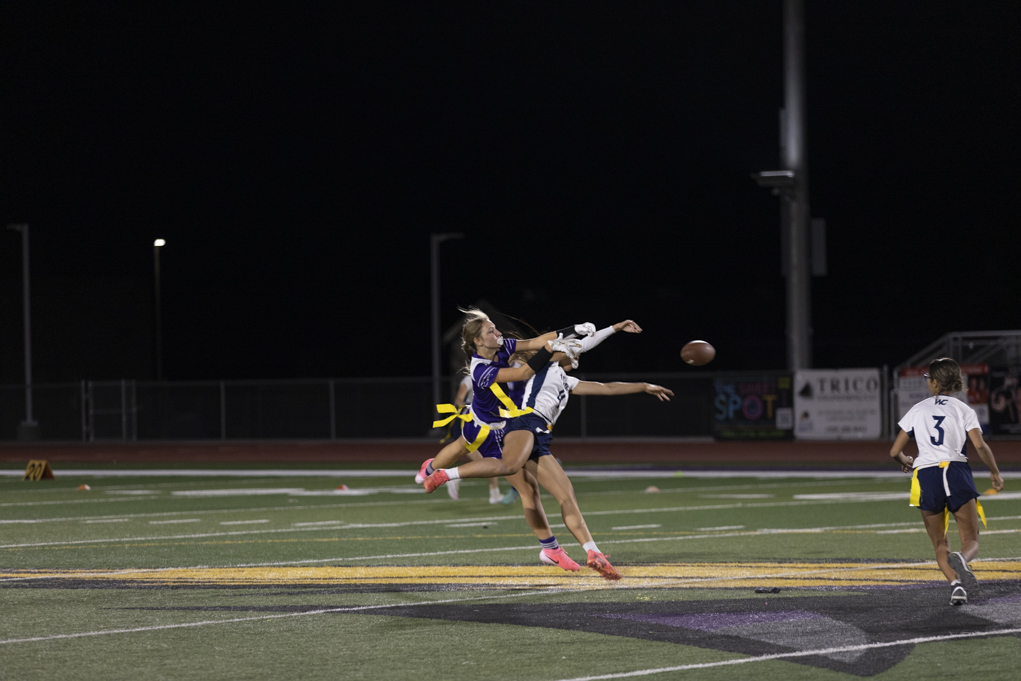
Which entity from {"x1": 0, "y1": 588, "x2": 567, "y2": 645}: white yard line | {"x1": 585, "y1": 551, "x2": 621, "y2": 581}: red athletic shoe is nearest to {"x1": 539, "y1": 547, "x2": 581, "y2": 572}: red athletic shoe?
{"x1": 585, "y1": 551, "x2": 621, "y2": 581}: red athletic shoe

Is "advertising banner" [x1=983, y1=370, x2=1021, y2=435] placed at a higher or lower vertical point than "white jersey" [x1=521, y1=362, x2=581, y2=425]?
lower

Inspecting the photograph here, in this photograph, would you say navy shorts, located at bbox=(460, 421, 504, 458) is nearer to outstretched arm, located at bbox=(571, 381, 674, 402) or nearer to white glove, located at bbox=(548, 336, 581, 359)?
outstretched arm, located at bbox=(571, 381, 674, 402)

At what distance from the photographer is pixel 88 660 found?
7.69 meters

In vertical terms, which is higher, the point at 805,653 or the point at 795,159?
the point at 795,159

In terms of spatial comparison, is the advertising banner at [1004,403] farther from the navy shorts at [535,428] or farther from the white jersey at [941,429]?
the navy shorts at [535,428]

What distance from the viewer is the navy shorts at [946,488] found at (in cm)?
936

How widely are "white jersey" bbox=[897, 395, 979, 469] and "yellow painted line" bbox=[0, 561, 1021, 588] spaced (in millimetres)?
1146

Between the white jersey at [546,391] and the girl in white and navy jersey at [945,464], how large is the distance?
8.31 feet

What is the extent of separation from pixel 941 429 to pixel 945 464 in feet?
0.77

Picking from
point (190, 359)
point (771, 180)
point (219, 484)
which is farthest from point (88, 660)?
point (190, 359)

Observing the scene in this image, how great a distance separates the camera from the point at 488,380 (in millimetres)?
10508

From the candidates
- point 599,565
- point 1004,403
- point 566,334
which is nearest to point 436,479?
point 599,565

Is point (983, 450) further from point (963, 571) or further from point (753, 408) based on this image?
point (753, 408)

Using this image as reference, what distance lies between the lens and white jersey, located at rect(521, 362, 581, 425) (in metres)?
10.6
